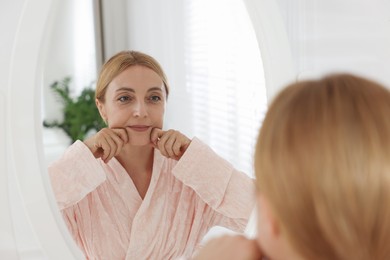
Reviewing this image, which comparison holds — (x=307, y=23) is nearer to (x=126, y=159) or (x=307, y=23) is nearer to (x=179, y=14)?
(x=126, y=159)

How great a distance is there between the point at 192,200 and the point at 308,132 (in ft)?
1.53

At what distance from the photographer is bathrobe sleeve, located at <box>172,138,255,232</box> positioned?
2.46ft

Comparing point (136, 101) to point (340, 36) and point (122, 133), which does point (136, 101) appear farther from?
point (340, 36)

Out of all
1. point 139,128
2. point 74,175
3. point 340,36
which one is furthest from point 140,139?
point 340,36

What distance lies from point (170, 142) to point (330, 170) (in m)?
0.42

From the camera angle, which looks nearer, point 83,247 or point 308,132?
point 308,132

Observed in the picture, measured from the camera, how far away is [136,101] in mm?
733

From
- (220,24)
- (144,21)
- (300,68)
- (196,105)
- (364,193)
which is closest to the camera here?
(364,193)

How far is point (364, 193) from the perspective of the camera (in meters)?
0.33

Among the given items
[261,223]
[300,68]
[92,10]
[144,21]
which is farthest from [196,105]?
[261,223]

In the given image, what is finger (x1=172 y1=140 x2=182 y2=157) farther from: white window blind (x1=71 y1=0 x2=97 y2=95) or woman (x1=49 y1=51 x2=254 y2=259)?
white window blind (x1=71 y1=0 x2=97 y2=95)

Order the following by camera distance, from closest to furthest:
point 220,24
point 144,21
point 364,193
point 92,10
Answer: point 364,193 < point 220,24 < point 144,21 < point 92,10

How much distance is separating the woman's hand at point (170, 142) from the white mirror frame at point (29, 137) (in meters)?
0.20

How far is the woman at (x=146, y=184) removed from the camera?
0.73m
